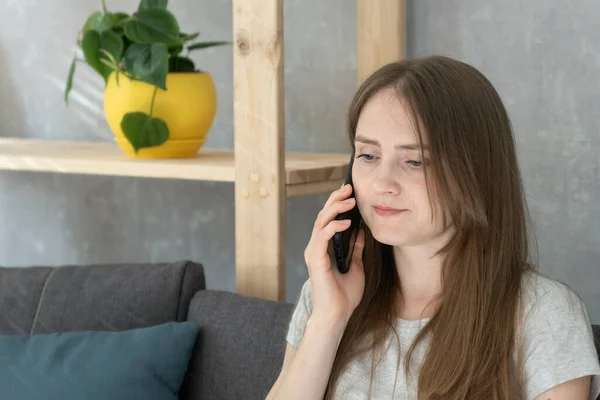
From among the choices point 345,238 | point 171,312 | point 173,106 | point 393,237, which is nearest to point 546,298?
point 393,237

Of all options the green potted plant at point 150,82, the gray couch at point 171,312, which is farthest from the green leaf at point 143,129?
the gray couch at point 171,312

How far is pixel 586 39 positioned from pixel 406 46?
1.23 feet

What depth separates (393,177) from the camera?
4.49 feet

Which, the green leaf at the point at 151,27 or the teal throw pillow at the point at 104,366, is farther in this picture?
the green leaf at the point at 151,27

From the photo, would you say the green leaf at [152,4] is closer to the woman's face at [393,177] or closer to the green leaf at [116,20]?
the green leaf at [116,20]

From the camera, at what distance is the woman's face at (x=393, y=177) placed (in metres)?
1.37

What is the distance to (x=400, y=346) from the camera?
4.76 feet

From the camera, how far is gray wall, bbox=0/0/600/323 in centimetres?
190

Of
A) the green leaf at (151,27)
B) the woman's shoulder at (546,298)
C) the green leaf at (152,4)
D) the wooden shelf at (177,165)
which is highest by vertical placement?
the green leaf at (152,4)

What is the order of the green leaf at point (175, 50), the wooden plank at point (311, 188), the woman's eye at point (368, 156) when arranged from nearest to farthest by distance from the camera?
1. the woman's eye at point (368, 156)
2. the wooden plank at point (311, 188)
3. the green leaf at point (175, 50)

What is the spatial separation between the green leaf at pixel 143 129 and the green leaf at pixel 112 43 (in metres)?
0.11

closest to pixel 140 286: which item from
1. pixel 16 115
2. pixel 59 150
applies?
pixel 59 150

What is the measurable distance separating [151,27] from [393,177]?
73cm

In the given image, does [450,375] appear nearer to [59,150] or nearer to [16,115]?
[59,150]
